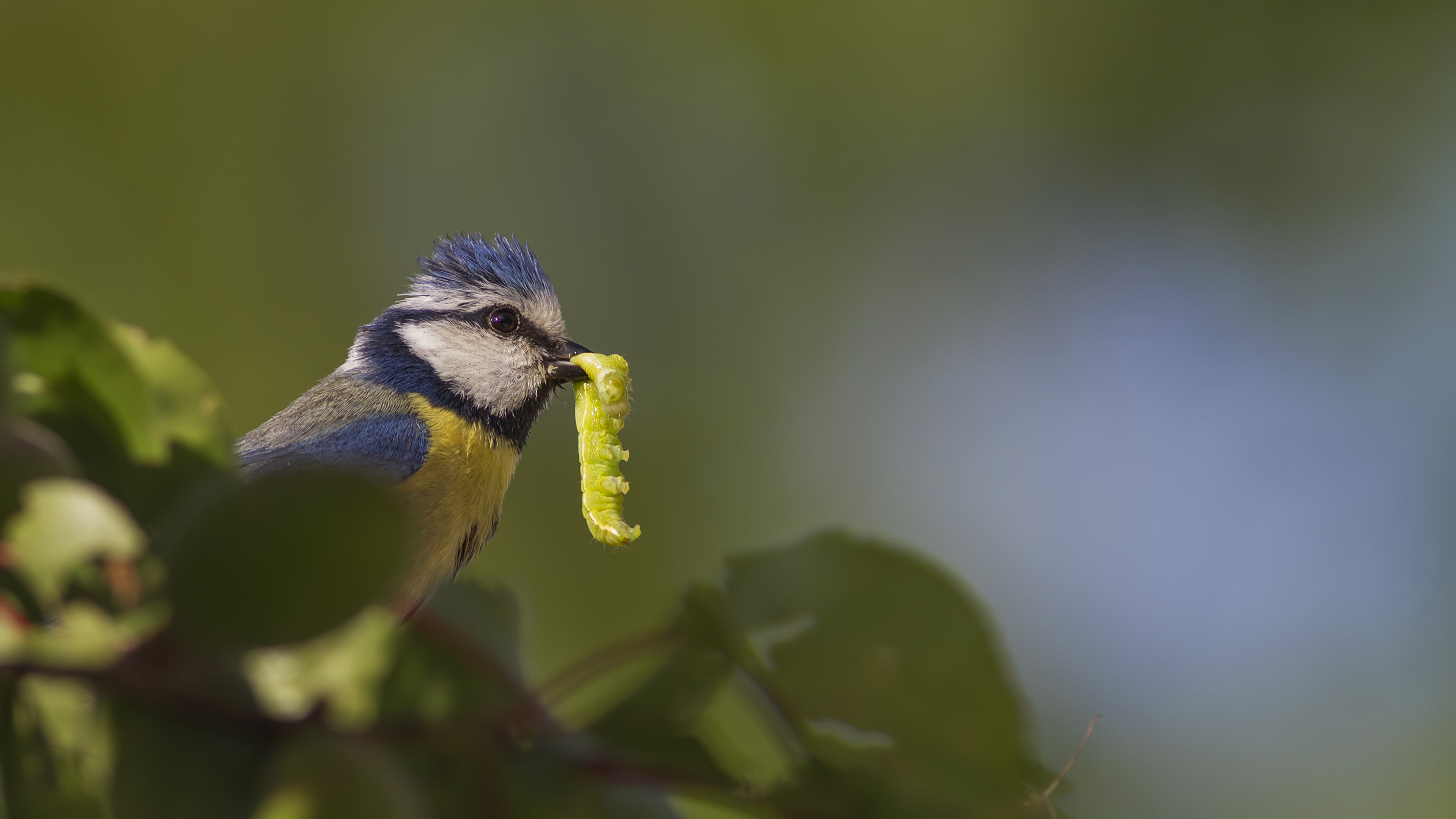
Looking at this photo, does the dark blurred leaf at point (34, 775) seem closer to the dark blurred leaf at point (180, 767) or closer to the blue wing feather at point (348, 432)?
the dark blurred leaf at point (180, 767)

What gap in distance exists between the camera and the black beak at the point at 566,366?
1222 millimetres

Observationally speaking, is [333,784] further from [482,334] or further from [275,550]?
[482,334]

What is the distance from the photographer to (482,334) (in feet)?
4.21

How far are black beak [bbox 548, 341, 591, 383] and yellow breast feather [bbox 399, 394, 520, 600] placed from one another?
5.2 inches

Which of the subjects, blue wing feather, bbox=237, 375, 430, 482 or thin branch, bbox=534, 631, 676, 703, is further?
blue wing feather, bbox=237, 375, 430, 482

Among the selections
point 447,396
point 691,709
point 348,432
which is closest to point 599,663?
point 691,709

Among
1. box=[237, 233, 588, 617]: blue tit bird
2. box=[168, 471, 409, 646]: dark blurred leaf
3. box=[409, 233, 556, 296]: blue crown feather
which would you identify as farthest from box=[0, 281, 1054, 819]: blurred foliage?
box=[409, 233, 556, 296]: blue crown feather

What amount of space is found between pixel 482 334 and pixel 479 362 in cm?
5

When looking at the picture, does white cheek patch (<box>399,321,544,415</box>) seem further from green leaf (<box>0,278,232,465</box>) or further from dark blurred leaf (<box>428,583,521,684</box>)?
green leaf (<box>0,278,232,465</box>)

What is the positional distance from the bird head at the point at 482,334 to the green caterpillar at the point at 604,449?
12.4 inches

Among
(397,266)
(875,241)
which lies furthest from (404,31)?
(875,241)

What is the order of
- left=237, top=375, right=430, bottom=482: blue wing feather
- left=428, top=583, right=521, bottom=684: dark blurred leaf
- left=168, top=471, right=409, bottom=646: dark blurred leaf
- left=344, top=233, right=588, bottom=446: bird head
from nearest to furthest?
1. left=168, top=471, right=409, bottom=646: dark blurred leaf
2. left=428, top=583, right=521, bottom=684: dark blurred leaf
3. left=237, top=375, right=430, bottom=482: blue wing feather
4. left=344, top=233, right=588, bottom=446: bird head

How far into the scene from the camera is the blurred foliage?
0.19 meters

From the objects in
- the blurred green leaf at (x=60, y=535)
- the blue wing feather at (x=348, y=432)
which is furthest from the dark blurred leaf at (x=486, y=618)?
the blue wing feather at (x=348, y=432)
